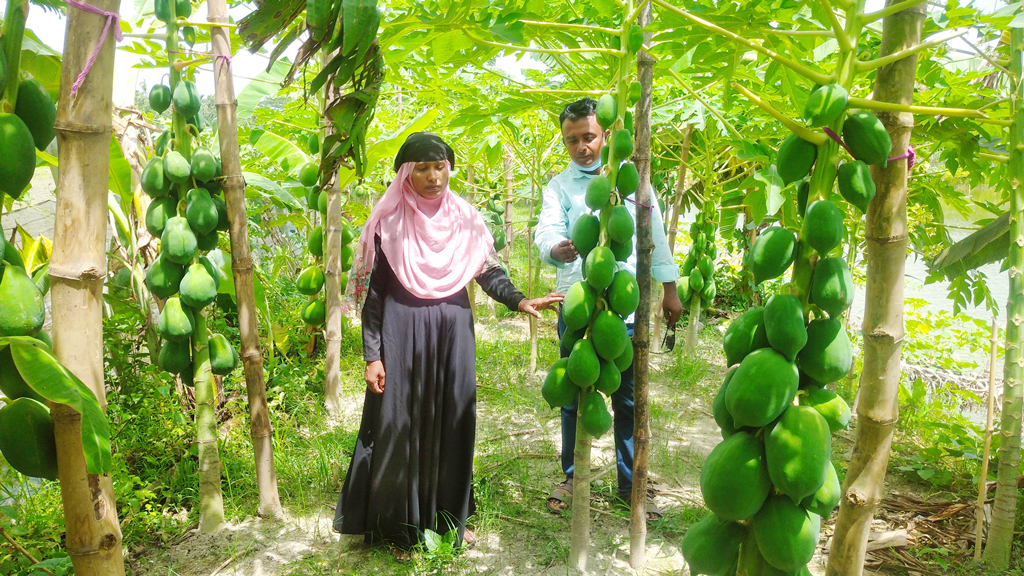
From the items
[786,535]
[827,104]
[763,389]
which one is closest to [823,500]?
[786,535]

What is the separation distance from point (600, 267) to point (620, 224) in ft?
0.50

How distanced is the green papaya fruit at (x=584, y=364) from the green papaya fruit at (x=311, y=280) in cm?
246

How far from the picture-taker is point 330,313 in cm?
387

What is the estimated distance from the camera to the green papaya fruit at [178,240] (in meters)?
2.39

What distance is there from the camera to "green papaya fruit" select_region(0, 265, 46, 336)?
2.58 ft

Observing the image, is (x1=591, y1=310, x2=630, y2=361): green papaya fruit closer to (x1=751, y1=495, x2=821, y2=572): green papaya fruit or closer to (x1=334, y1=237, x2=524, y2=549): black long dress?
(x1=334, y1=237, x2=524, y2=549): black long dress

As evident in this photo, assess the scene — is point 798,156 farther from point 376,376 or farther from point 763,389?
point 376,376

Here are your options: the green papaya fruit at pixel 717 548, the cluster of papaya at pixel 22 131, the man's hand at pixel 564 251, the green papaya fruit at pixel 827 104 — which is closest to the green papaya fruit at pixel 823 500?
the green papaya fruit at pixel 717 548

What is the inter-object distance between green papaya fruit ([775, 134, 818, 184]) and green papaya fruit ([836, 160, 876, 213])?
74mm

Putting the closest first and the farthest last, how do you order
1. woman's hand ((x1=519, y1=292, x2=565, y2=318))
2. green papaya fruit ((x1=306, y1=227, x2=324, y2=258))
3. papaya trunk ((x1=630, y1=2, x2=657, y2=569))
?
papaya trunk ((x1=630, y1=2, x2=657, y2=569)) < woman's hand ((x1=519, y1=292, x2=565, y2=318)) < green papaya fruit ((x1=306, y1=227, x2=324, y2=258))

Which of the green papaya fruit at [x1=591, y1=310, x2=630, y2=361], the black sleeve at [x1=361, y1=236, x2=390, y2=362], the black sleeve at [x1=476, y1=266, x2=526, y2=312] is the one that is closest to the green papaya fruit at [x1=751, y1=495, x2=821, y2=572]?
the green papaya fruit at [x1=591, y1=310, x2=630, y2=361]

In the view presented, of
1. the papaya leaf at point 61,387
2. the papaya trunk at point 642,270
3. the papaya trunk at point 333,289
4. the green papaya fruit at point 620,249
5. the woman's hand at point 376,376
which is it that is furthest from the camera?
the papaya trunk at point 333,289

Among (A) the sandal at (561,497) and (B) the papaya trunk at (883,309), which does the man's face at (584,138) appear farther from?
(B) the papaya trunk at (883,309)

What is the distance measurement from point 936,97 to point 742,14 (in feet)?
4.89
